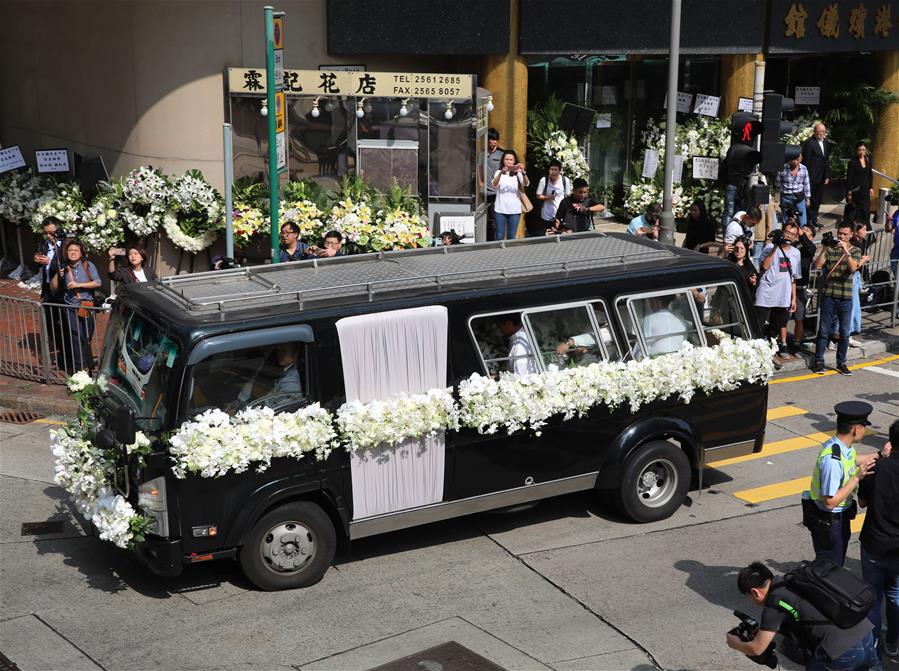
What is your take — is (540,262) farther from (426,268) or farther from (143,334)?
(143,334)

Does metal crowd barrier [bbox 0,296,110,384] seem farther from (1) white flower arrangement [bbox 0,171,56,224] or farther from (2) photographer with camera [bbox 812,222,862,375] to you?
(2) photographer with camera [bbox 812,222,862,375]

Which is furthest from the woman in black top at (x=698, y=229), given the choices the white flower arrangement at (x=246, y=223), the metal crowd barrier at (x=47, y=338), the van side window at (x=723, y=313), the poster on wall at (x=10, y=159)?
the poster on wall at (x=10, y=159)

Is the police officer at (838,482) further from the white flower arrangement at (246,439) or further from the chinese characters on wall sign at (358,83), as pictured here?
the chinese characters on wall sign at (358,83)

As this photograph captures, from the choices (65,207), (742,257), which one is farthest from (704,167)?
(65,207)

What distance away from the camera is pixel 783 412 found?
13.7 meters

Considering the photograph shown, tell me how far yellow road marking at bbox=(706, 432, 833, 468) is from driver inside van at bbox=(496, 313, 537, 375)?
3287mm

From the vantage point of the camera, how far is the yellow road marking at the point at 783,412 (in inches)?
535

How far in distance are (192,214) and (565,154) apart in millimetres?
6865

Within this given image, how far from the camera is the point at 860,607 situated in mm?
6391

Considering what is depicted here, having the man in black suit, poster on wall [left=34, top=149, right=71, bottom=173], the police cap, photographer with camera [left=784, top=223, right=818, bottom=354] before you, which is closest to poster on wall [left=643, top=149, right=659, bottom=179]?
the man in black suit

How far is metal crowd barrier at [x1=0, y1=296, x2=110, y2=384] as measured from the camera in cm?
1337

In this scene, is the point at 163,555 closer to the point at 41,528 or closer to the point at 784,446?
the point at 41,528

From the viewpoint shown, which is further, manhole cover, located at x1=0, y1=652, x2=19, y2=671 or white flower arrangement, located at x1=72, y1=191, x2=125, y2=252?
white flower arrangement, located at x1=72, y1=191, x2=125, y2=252

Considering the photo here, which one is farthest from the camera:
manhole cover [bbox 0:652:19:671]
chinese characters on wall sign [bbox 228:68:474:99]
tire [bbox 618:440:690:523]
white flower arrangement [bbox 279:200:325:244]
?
chinese characters on wall sign [bbox 228:68:474:99]
